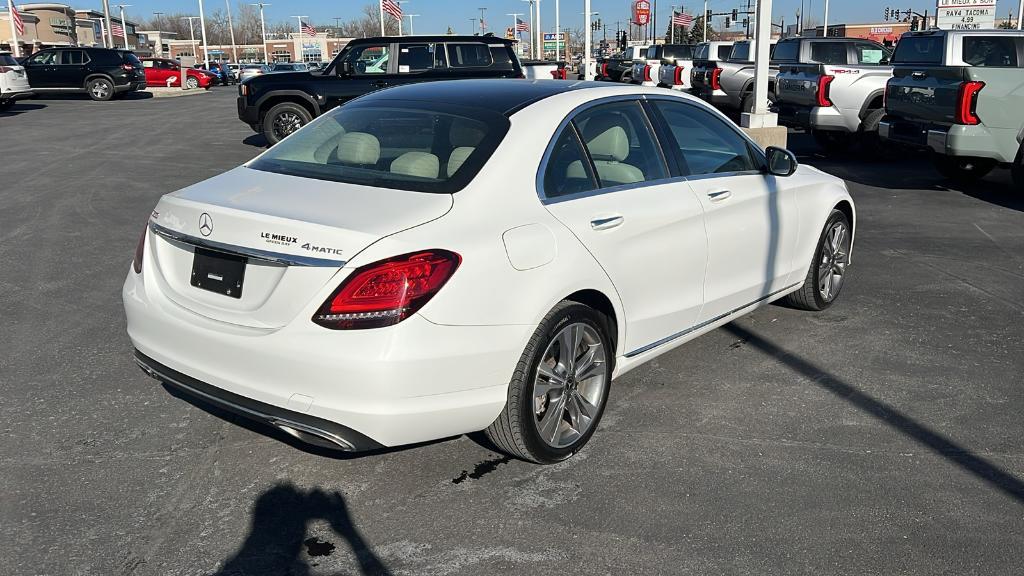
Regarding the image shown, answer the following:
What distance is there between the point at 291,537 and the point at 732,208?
2.88m

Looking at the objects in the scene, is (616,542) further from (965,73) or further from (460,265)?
(965,73)

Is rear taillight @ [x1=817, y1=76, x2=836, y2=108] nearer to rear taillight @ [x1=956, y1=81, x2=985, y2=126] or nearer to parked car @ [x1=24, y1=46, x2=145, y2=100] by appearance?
rear taillight @ [x1=956, y1=81, x2=985, y2=126]

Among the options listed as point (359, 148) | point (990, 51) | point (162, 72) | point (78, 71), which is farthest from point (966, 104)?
point (162, 72)

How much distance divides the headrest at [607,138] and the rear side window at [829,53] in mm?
13552

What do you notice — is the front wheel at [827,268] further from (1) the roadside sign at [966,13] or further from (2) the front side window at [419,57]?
(1) the roadside sign at [966,13]

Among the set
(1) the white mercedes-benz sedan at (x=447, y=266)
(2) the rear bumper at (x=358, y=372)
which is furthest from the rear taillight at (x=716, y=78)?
(2) the rear bumper at (x=358, y=372)

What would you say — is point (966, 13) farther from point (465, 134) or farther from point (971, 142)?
point (465, 134)

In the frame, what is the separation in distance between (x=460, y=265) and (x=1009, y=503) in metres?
2.36

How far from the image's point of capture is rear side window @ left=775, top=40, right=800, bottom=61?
17.4 meters

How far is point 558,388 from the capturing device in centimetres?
391

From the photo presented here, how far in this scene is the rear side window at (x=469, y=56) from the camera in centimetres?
1579

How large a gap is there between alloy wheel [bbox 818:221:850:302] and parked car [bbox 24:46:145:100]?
30.8m

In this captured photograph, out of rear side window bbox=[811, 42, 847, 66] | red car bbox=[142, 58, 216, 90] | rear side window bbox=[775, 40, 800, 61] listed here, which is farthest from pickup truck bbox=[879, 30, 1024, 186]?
red car bbox=[142, 58, 216, 90]

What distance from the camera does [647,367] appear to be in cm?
517
